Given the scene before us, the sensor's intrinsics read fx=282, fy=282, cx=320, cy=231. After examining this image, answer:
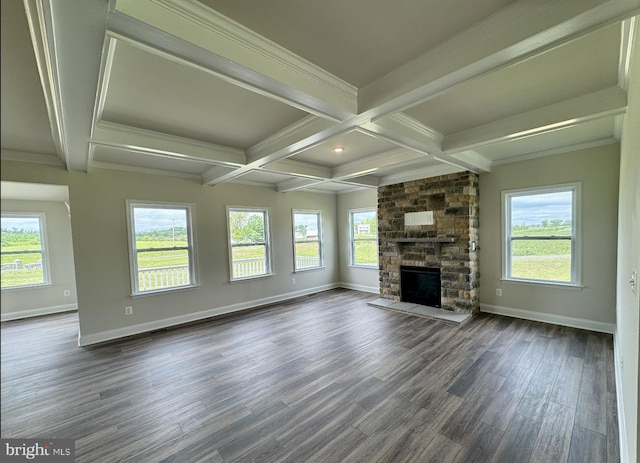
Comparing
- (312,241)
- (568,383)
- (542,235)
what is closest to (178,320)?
(312,241)

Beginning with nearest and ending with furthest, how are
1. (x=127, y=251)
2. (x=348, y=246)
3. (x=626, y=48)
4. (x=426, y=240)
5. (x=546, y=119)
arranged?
(x=626, y=48) < (x=546, y=119) < (x=127, y=251) < (x=426, y=240) < (x=348, y=246)

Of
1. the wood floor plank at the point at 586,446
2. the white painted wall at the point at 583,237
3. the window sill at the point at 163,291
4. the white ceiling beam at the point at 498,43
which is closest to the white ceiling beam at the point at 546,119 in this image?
the white ceiling beam at the point at 498,43

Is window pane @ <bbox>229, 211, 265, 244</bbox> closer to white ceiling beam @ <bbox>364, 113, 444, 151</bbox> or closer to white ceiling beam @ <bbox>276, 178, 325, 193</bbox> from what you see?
white ceiling beam @ <bbox>276, 178, 325, 193</bbox>

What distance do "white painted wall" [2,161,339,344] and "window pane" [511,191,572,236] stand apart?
4363 millimetres

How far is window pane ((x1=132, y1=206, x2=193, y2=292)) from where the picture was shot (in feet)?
15.1

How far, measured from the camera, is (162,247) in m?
4.80

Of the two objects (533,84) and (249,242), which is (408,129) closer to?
(533,84)

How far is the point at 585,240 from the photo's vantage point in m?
4.01

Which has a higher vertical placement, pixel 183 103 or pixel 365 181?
pixel 183 103

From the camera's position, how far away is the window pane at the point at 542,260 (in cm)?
423

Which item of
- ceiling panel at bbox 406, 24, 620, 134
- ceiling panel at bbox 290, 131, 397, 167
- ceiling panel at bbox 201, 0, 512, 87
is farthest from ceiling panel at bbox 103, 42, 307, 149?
ceiling panel at bbox 406, 24, 620, 134

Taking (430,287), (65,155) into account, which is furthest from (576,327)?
(65,155)

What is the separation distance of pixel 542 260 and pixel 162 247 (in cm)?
620

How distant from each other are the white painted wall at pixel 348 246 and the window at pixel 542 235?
275 centimetres
